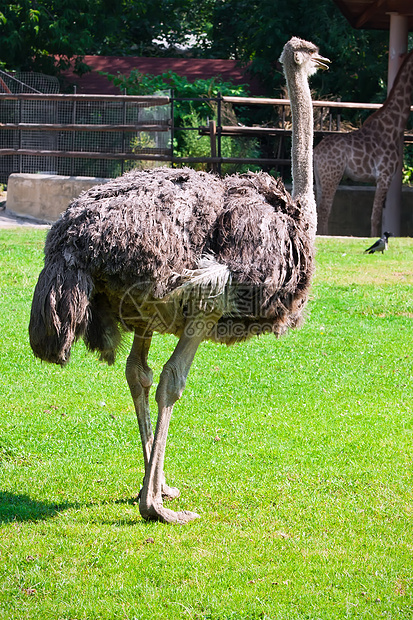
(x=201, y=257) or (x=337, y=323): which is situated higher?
(x=201, y=257)

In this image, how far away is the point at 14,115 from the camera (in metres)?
15.7

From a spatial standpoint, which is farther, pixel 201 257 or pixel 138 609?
pixel 201 257

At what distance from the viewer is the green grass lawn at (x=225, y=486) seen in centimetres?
329

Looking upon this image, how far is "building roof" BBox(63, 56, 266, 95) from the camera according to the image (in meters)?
20.5

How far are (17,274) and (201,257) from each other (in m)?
6.20

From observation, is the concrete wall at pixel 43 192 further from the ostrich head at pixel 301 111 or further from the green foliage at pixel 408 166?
the ostrich head at pixel 301 111

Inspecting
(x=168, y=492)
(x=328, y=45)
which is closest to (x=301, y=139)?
(x=168, y=492)

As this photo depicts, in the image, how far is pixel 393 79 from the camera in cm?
1470

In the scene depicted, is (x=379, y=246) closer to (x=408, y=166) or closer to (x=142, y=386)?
(x=408, y=166)

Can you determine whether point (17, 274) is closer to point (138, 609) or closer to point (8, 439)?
point (8, 439)

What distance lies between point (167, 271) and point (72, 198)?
1073cm

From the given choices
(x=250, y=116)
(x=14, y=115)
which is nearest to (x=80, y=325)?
(x=14, y=115)

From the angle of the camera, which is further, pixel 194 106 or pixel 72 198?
pixel 194 106

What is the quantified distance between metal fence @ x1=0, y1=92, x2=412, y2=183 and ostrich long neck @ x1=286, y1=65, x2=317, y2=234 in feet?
30.0
